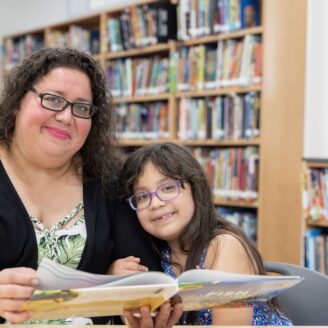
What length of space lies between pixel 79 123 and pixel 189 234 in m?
0.48

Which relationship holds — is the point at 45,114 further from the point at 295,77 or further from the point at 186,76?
the point at 186,76

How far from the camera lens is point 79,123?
1478mm

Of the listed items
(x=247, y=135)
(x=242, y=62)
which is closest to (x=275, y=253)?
(x=247, y=135)

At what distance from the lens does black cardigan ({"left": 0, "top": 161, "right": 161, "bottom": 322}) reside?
1.37 metres

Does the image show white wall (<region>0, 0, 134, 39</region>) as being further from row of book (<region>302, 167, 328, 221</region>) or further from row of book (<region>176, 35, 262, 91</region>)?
row of book (<region>302, 167, 328, 221</region>)

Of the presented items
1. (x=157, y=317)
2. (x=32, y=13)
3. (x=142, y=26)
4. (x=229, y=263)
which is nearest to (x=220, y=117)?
(x=142, y=26)

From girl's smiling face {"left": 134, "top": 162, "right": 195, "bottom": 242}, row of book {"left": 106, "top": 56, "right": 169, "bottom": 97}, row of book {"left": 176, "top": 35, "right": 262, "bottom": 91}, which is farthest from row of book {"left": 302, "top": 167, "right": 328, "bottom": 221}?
girl's smiling face {"left": 134, "top": 162, "right": 195, "bottom": 242}

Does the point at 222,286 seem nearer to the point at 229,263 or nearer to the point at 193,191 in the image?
the point at 229,263

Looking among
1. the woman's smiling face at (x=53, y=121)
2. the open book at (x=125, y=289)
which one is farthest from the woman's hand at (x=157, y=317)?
the woman's smiling face at (x=53, y=121)

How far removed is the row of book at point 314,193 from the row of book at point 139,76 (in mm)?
1417

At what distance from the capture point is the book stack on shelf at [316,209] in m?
2.84

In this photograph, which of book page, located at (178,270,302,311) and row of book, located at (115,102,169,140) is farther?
row of book, located at (115,102,169,140)

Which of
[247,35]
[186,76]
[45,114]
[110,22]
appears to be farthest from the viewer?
[110,22]

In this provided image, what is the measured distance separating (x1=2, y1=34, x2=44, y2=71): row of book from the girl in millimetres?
3957
